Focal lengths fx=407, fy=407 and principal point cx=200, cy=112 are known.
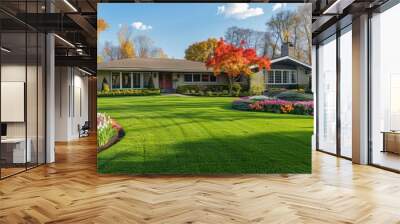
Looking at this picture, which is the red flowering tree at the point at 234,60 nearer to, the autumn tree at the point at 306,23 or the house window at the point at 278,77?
the house window at the point at 278,77

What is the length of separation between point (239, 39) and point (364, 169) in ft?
10.8

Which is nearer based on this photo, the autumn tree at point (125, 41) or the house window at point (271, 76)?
the autumn tree at point (125, 41)

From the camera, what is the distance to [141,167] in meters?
6.75

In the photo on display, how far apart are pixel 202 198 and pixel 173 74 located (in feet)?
8.87

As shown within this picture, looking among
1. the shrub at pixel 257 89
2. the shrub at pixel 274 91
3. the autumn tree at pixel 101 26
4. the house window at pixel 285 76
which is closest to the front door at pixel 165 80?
the autumn tree at pixel 101 26

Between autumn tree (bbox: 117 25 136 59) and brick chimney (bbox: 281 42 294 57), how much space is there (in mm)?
2511

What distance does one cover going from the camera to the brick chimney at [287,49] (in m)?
6.74

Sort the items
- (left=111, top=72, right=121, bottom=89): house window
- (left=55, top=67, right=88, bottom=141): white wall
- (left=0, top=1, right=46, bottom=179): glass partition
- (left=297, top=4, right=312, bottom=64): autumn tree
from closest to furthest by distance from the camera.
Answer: (left=0, top=1, right=46, bottom=179): glass partition < (left=297, top=4, right=312, bottom=64): autumn tree < (left=111, top=72, right=121, bottom=89): house window < (left=55, top=67, right=88, bottom=141): white wall

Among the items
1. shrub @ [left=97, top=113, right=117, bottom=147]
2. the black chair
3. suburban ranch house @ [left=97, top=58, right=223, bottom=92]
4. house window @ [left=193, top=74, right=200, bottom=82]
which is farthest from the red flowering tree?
the black chair

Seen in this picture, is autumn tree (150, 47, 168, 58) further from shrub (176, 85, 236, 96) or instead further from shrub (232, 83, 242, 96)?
shrub (232, 83, 242, 96)

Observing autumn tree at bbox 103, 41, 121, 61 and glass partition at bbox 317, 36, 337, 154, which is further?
glass partition at bbox 317, 36, 337, 154

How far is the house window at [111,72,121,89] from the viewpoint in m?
6.95

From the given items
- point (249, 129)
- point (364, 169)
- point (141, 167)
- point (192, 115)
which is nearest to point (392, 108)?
point (364, 169)

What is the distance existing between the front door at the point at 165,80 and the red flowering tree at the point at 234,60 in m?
0.70
